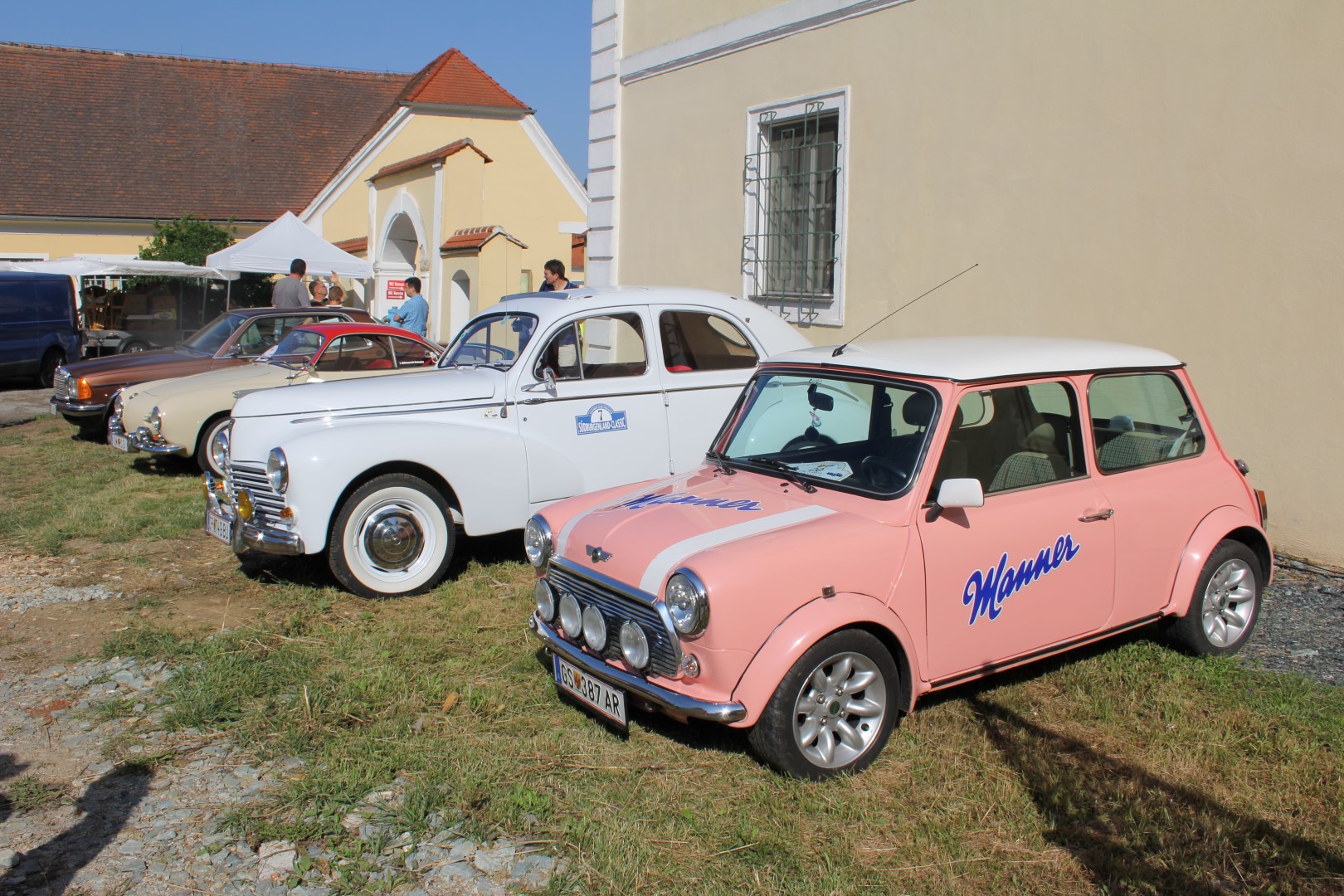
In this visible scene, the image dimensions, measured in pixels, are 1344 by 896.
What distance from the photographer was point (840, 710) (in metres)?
3.93

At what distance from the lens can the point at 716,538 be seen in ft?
13.0

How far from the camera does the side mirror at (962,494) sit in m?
3.99

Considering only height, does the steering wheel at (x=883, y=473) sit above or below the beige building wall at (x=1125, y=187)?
below

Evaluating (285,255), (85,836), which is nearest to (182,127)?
(285,255)

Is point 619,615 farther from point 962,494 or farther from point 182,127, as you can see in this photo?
point 182,127

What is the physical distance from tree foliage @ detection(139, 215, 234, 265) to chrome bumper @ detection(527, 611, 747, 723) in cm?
2307

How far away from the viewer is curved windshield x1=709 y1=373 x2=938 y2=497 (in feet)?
14.1

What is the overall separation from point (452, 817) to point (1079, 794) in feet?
7.29

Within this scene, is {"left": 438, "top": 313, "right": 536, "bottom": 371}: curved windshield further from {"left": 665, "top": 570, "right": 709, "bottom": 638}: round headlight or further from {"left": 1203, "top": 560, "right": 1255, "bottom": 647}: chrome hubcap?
{"left": 1203, "top": 560, "right": 1255, "bottom": 647}: chrome hubcap

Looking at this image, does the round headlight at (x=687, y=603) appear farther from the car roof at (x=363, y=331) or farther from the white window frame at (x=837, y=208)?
the car roof at (x=363, y=331)

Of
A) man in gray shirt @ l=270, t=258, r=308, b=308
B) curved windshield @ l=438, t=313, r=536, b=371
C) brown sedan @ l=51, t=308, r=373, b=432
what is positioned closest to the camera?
curved windshield @ l=438, t=313, r=536, b=371

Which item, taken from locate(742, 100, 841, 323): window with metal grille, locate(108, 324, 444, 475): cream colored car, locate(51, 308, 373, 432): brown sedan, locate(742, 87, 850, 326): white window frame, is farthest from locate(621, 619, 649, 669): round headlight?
locate(51, 308, 373, 432): brown sedan

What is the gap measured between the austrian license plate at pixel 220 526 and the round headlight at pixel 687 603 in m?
3.59

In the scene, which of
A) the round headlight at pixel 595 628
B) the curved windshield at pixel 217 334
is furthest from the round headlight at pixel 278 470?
the curved windshield at pixel 217 334
